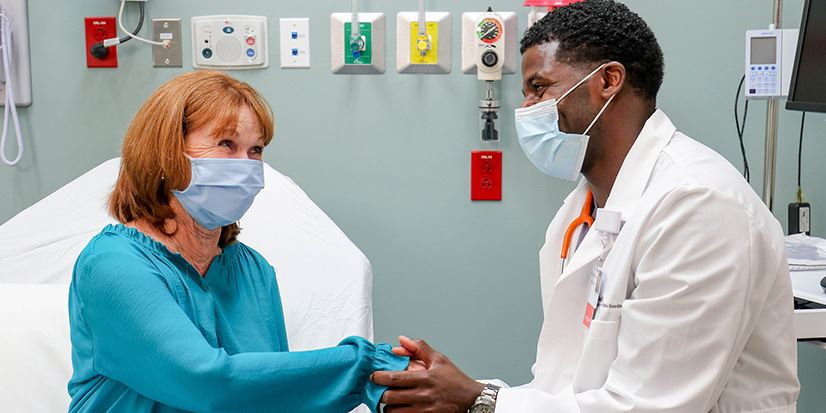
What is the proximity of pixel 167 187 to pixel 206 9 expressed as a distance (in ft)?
4.75

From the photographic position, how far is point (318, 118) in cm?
298

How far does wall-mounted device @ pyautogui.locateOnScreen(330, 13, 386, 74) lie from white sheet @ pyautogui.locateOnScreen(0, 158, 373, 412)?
44 centimetres

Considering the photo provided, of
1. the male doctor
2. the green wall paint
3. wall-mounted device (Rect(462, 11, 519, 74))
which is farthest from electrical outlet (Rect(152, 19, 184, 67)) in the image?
the male doctor

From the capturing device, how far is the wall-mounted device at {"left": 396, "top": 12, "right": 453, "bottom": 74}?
289 centimetres

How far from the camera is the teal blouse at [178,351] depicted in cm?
145

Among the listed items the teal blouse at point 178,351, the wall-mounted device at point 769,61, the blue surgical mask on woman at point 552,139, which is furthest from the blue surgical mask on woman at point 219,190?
the wall-mounted device at point 769,61

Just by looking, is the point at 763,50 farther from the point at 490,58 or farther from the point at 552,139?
the point at 552,139

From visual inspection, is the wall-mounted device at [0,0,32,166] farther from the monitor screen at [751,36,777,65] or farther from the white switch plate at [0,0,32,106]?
the monitor screen at [751,36,777,65]

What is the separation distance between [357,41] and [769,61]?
1231mm

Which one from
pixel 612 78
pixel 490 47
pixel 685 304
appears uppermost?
pixel 490 47

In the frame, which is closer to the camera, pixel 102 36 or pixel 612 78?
pixel 612 78

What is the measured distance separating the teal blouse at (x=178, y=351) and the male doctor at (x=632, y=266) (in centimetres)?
12

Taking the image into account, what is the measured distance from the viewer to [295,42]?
9.62 feet

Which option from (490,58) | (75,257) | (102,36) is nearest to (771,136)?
(490,58)
